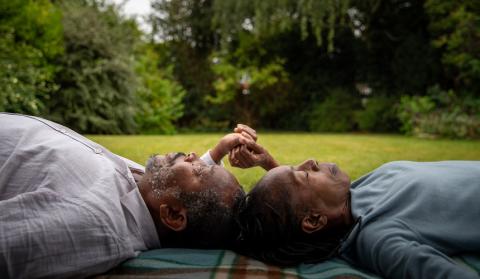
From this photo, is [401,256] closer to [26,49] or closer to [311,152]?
[311,152]

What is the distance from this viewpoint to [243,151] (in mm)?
2111

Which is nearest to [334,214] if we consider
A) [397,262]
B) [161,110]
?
[397,262]

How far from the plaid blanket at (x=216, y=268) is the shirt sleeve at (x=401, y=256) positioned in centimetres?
7

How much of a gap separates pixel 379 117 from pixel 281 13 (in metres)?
4.66

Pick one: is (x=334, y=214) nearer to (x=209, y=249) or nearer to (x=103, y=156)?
(x=209, y=249)

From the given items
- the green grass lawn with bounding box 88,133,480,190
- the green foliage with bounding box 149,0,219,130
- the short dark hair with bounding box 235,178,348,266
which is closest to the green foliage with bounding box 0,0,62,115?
the green grass lawn with bounding box 88,133,480,190

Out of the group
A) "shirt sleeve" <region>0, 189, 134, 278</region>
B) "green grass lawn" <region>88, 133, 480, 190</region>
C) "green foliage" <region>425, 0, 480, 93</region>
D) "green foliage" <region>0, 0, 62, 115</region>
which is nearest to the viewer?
"shirt sleeve" <region>0, 189, 134, 278</region>

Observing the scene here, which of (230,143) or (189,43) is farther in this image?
(189,43)

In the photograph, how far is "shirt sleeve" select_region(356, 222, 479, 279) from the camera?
1.19 metres

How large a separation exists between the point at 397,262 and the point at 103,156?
1192 mm

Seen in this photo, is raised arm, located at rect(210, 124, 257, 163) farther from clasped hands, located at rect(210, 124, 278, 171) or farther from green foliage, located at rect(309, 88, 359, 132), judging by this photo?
green foliage, located at rect(309, 88, 359, 132)

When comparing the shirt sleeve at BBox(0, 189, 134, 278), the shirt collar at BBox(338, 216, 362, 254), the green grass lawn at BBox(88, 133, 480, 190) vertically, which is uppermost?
the shirt sleeve at BBox(0, 189, 134, 278)

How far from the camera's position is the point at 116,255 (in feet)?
4.37

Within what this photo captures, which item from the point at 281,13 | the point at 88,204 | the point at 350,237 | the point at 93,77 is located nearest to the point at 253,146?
the point at 350,237
